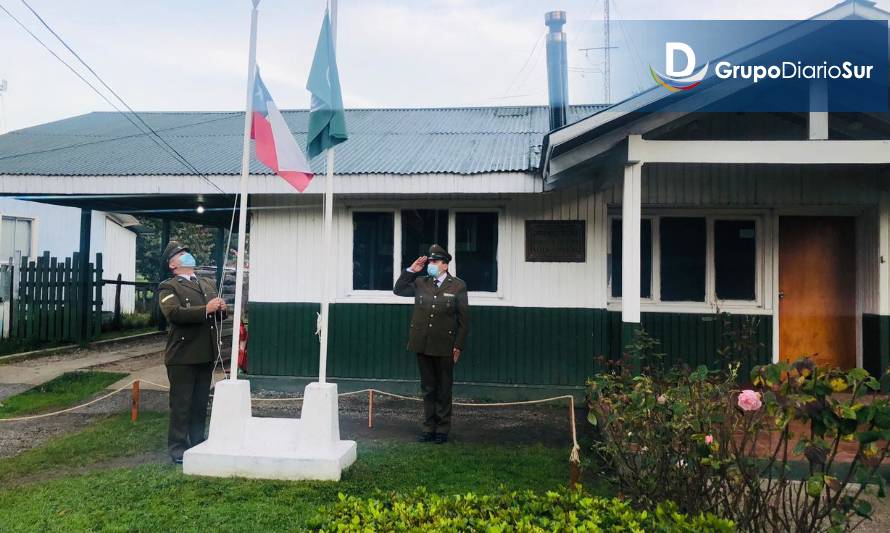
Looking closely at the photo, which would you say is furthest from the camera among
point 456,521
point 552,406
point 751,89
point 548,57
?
point 548,57

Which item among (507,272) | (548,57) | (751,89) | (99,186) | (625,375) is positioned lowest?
(625,375)

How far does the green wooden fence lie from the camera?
464 inches

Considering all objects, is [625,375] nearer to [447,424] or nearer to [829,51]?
[447,424]

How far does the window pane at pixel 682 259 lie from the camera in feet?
27.8

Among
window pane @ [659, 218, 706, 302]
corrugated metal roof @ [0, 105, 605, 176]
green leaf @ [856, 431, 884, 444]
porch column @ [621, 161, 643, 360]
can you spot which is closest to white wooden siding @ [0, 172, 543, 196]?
corrugated metal roof @ [0, 105, 605, 176]

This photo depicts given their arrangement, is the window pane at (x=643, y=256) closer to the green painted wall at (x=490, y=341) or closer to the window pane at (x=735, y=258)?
the green painted wall at (x=490, y=341)

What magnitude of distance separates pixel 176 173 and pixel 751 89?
670 cm

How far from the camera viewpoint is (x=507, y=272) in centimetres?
845

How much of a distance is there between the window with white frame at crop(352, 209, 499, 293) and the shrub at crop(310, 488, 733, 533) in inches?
198

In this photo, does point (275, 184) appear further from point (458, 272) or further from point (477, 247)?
point (477, 247)

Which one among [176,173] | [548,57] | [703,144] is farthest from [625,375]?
[548,57]

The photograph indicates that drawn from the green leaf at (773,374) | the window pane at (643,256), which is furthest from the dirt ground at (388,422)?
the green leaf at (773,374)

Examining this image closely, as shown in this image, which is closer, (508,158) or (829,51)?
(829,51)

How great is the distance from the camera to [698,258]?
850 cm
